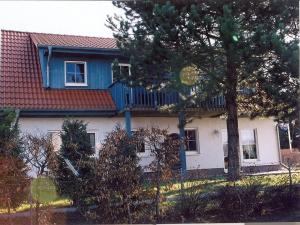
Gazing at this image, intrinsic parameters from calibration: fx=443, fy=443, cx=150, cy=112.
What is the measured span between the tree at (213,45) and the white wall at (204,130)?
183 inches

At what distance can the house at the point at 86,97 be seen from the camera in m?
18.1

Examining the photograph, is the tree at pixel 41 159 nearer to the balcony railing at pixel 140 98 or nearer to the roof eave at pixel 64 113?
the roof eave at pixel 64 113

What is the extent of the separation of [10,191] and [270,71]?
7858mm

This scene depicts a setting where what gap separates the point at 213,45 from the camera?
13.4m

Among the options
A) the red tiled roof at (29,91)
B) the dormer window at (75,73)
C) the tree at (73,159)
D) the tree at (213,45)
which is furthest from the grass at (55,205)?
the dormer window at (75,73)

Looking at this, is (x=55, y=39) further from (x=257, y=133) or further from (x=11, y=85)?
(x=257, y=133)

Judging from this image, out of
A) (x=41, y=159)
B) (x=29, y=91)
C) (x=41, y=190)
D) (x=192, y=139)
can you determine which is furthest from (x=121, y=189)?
(x=192, y=139)

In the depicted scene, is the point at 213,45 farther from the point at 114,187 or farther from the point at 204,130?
Answer: the point at 204,130

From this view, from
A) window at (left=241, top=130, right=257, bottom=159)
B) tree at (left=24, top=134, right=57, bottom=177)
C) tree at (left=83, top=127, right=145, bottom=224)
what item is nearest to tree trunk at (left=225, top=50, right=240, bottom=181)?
tree at (left=83, top=127, right=145, bottom=224)

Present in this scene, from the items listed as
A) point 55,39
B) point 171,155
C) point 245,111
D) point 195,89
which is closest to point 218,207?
point 171,155

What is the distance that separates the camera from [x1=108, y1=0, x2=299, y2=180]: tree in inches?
473

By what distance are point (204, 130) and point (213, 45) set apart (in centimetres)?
837

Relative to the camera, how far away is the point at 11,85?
1861 centimetres

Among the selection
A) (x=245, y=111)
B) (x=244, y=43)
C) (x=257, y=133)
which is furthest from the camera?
(x=257, y=133)
